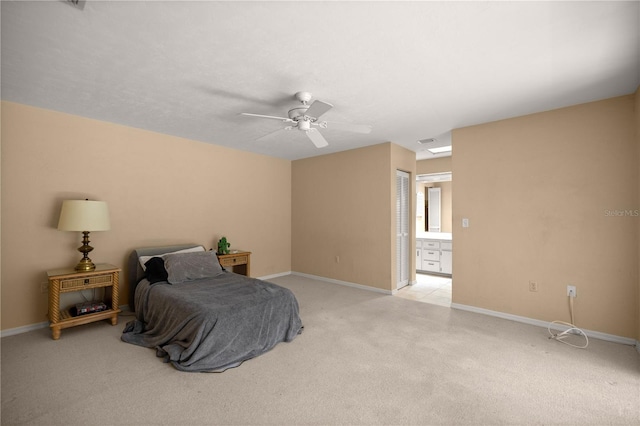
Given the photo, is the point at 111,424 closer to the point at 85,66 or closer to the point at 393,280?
the point at 85,66

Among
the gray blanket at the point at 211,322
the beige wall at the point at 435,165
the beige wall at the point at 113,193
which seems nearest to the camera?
the gray blanket at the point at 211,322

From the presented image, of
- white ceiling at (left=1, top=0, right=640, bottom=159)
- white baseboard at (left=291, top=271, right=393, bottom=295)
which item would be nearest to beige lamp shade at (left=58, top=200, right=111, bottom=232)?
white ceiling at (left=1, top=0, right=640, bottom=159)

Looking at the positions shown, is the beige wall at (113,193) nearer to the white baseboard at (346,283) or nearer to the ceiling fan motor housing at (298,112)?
the white baseboard at (346,283)

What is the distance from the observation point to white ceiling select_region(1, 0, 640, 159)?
1755 mm

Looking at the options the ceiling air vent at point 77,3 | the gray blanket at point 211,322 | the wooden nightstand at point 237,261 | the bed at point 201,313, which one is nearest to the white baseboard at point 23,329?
the bed at point 201,313

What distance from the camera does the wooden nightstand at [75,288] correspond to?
2951 millimetres

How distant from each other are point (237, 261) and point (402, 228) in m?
3.01

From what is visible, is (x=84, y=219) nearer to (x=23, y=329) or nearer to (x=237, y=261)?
(x=23, y=329)

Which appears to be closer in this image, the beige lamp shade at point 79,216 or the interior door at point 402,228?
the beige lamp shade at point 79,216

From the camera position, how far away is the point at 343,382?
2.25m

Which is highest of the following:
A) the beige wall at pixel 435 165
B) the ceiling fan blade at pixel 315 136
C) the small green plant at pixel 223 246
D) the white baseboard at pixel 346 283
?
the beige wall at pixel 435 165

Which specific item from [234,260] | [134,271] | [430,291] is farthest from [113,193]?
[430,291]

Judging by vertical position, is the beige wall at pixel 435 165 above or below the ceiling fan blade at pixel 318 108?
above

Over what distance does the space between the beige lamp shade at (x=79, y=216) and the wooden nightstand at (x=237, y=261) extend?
1.77 meters
